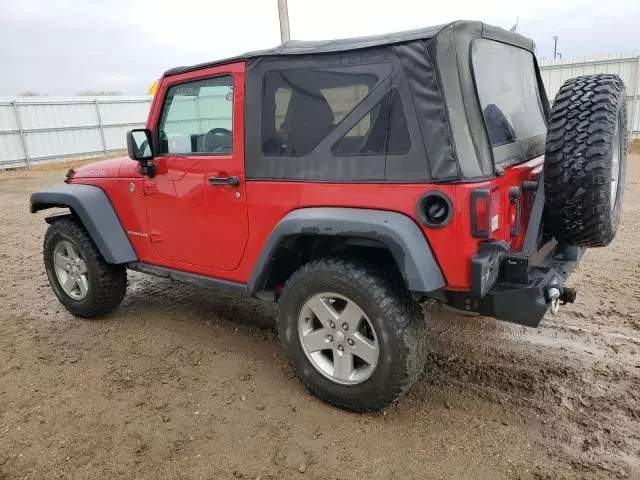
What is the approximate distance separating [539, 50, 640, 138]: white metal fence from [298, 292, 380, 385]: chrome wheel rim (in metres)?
13.2

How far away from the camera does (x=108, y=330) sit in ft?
13.3

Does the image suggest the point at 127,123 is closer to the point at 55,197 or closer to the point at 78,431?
the point at 55,197

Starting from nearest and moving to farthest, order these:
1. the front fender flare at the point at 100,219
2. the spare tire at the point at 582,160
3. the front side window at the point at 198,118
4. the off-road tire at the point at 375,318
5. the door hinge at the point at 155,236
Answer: the spare tire at the point at 582,160, the off-road tire at the point at 375,318, the front side window at the point at 198,118, the door hinge at the point at 155,236, the front fender flare at the point at 100,219

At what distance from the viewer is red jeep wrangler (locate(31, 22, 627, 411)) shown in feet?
7.76

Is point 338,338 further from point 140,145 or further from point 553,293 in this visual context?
point 140,145

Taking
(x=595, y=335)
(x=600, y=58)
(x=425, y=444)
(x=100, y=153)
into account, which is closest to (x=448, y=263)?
(x=425, y=444)

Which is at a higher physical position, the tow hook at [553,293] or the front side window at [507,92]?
the front side window at [507,92]

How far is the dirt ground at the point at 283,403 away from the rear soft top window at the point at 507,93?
1405 millimetres

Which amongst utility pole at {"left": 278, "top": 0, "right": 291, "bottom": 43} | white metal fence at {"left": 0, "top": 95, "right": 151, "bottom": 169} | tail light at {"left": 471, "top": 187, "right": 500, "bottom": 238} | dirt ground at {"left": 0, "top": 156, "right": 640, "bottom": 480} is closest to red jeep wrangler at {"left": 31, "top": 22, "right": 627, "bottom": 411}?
tail light at {"left": 471, "top": 187, "right": 500, "bottom": 238}

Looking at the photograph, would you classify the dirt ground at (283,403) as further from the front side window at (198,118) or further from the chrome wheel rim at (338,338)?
the front side window at (198,118)

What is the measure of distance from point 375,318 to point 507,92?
1590 millimetres

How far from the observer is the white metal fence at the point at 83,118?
1477cm

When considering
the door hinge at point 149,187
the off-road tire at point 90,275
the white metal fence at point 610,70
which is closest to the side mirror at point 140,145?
the door hinge at point 149,187

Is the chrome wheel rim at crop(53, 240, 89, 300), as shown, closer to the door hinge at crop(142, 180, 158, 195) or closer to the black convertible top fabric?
the door hinge at crop(142, 180, 158, 195)
